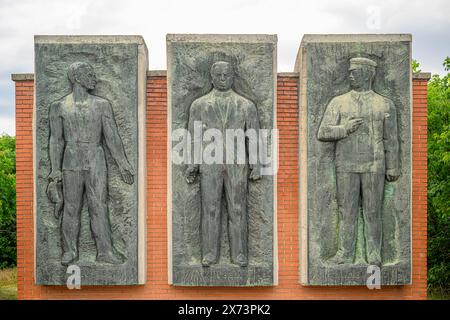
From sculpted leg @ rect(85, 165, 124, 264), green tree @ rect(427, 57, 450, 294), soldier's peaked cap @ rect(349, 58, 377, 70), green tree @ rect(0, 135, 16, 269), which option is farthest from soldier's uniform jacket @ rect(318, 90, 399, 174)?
green tree @ rect(0, 135, 16, 269)

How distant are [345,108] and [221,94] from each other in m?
1.65

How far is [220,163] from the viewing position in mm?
7957

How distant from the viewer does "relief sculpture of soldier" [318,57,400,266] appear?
7977 mm

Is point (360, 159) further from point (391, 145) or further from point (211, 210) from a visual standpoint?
point (211, 210)

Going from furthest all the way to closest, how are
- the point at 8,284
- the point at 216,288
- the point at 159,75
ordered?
the point at 8,284 → the point at 159,75 → the point at 216,288

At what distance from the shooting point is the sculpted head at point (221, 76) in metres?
7.98

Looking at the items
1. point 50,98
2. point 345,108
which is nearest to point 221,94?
point 345,108

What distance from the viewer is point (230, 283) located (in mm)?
8031

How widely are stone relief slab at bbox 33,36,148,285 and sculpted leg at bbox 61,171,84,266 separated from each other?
0.5 inches

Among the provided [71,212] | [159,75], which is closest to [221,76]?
[159,75]

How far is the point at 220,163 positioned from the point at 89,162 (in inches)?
68.0

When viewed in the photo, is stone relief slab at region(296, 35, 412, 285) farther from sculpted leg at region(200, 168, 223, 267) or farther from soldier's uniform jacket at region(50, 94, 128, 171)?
soldier's uniform jacket at region(50, 94, 128, 171)

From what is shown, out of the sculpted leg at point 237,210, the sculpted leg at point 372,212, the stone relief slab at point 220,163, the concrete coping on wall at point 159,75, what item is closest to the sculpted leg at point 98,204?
the stone relief slab at point 220,163

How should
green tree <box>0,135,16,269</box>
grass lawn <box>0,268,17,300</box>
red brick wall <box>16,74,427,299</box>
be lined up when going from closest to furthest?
red brick wall <box>16,74,427,299</box> < grass lawn <box>0,268,17,300</box> < green tree <box>0,135,16,269</box>
